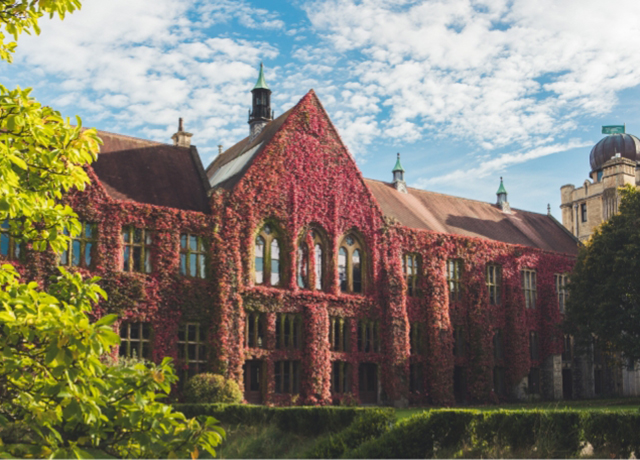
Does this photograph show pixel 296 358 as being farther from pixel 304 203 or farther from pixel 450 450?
pixel 450 450

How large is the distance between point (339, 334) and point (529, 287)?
16439 millimetres

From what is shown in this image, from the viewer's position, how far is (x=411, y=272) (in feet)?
132

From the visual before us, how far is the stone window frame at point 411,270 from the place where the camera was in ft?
131

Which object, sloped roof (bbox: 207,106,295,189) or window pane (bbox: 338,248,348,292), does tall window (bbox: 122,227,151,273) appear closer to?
sloped roof (bbox: 207,106,295,189)

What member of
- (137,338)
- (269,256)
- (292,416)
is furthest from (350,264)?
(292,416)

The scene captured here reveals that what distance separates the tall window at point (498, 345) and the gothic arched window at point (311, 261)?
1378cm

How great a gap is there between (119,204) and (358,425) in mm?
16461

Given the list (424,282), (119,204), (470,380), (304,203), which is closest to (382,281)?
(424,282)

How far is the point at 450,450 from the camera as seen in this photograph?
17703mm

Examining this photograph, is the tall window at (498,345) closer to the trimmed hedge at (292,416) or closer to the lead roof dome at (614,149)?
the trimmed hedge at (292,416)

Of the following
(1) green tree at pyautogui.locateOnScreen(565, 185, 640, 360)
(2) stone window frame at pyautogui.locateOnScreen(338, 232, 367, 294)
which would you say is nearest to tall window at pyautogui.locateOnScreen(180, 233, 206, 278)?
(2) stone window frame at pyautogui.locateOnScreen(338, 232, 367, 294)

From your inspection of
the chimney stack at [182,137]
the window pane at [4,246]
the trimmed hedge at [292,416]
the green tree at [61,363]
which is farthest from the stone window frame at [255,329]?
the green tree at [61,363]

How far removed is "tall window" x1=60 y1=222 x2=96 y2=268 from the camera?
98.0ft

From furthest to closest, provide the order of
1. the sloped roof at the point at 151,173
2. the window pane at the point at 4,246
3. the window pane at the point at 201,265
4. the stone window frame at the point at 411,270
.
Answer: the stone window frame at the point at 411,270 < the sloped roof at the point at 151,173 < the window pane at the point at 201,265 < the window pane at the point at 4,246
